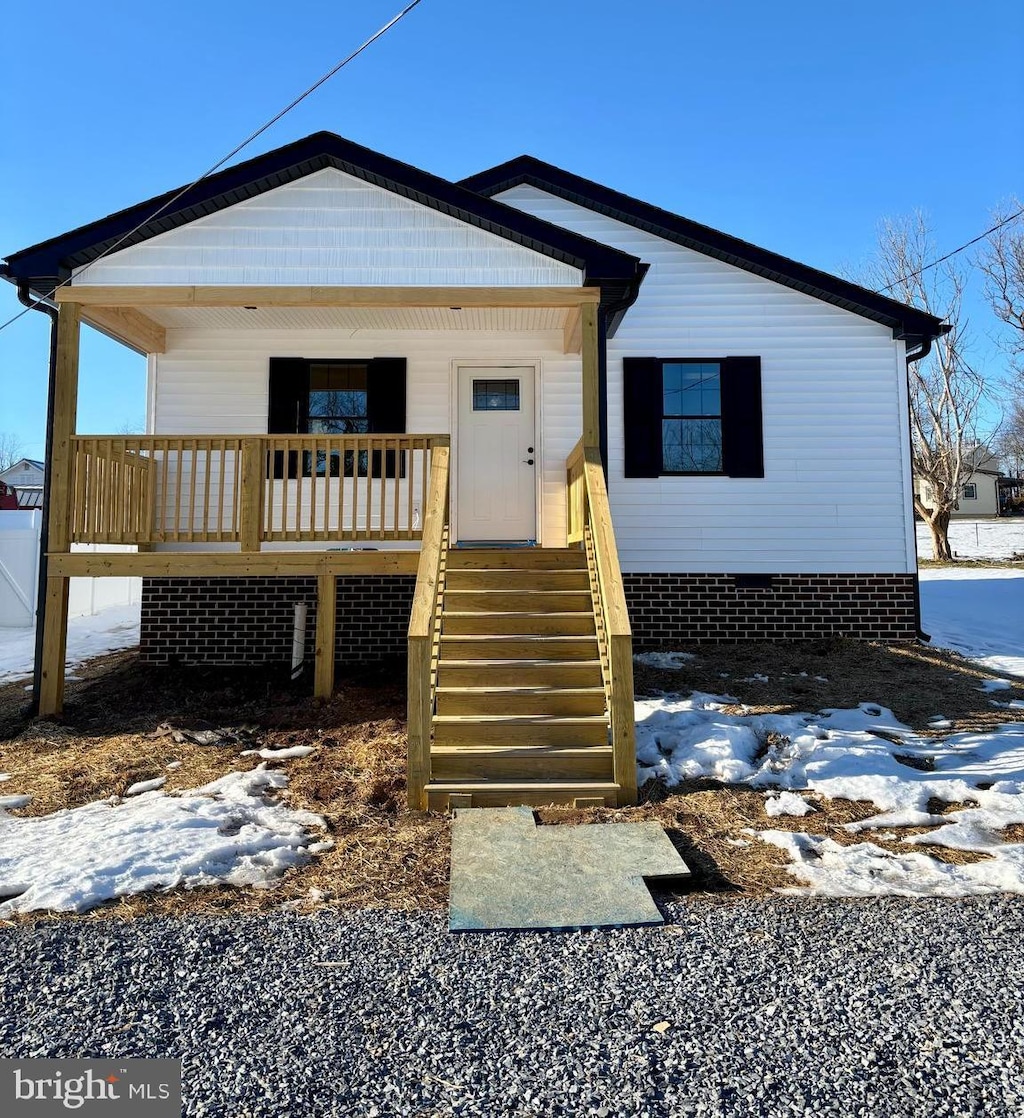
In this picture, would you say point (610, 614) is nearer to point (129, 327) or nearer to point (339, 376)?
point (339, 376)

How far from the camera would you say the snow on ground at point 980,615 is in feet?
27.9

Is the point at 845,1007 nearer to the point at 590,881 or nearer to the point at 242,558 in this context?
the point at 590,881

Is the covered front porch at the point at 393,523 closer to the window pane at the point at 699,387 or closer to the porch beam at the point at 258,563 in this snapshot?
the porch beam at the point at 258,563

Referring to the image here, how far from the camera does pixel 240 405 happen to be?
8.16m

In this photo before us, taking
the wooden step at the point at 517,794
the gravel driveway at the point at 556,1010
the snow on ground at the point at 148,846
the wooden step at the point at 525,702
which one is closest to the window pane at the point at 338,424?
the wooden step at the point at 525,702

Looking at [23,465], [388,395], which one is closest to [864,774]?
[388,395]

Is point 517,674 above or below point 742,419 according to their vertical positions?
below

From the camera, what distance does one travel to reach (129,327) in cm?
725

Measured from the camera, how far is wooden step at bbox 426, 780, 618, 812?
13.7ft

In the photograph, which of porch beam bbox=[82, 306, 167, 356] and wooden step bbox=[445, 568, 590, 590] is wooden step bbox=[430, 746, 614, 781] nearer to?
wooden step bbox=[445, 568, 590, 590]

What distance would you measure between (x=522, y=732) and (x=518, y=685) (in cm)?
46

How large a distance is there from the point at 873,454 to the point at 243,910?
316 inches

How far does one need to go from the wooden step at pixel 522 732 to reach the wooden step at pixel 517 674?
1.40ft

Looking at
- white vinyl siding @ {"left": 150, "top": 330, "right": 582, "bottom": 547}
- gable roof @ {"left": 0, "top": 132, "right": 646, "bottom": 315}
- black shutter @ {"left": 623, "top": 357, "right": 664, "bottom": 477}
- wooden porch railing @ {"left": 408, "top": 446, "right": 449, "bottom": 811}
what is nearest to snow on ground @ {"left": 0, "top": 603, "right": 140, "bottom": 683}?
white vinyl siding @ {"left": 150, "top": 330, "right": 582, "bottom": 547}
